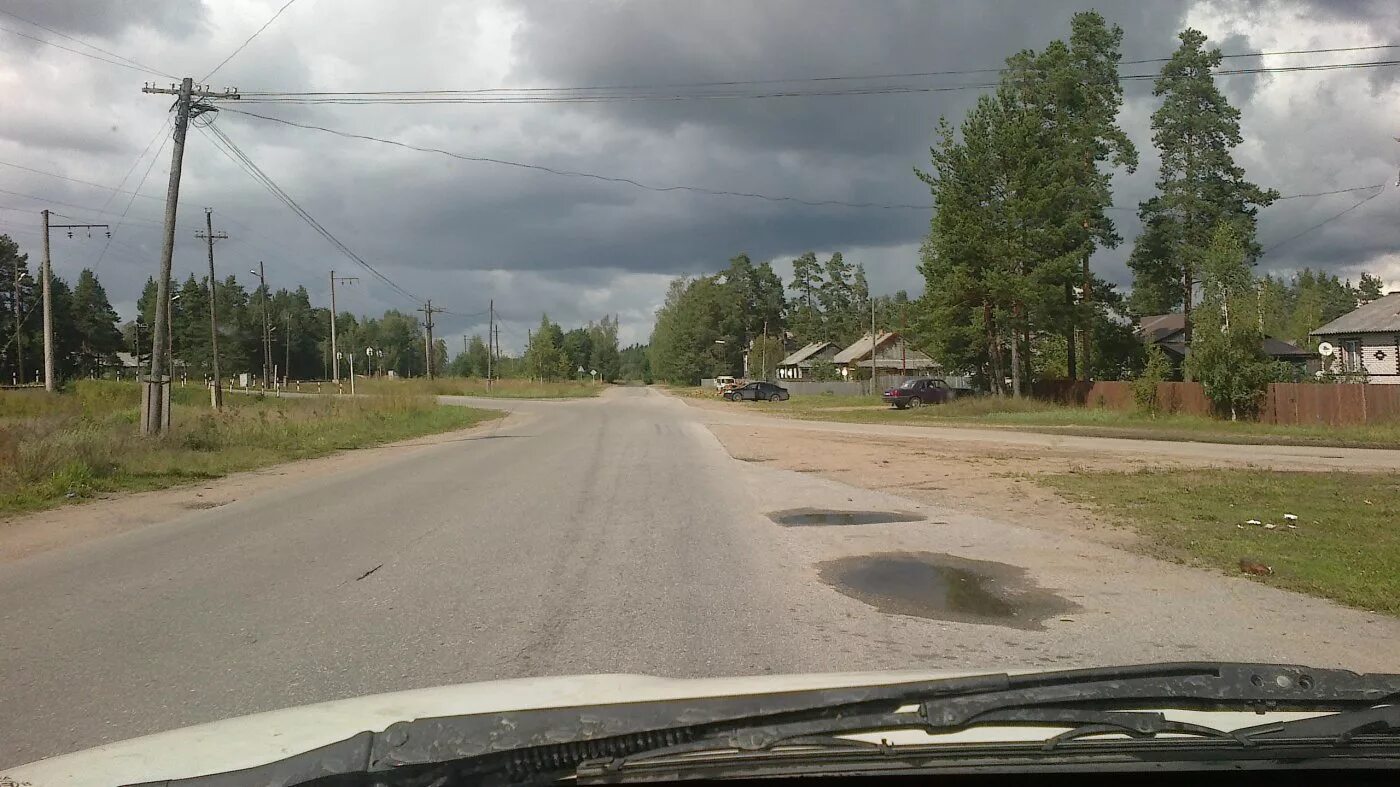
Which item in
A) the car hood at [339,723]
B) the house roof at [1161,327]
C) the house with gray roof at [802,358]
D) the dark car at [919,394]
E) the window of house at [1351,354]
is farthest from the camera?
the house with gray roof at [802,358]

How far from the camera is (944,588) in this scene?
7949 mm

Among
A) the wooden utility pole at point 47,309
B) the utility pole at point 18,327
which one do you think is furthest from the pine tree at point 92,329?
the wooden utility pole at point 47,309

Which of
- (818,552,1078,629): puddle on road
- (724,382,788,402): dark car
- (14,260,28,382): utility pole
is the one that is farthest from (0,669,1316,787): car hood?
(724,382,788,402): dark car

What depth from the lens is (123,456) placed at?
17.6 metres

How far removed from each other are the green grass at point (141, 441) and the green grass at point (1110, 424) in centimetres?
2054

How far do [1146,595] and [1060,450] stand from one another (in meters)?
16.2

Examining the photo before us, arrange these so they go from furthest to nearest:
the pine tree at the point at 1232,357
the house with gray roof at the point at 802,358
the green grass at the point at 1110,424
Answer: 1. the house with gray roof at the point at 802,358
2. the pine tree at the point at 1232,357
3. the green grass at the point at 1110,424

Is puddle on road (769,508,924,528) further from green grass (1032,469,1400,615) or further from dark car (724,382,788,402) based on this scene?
dark car (724,382,788,402)

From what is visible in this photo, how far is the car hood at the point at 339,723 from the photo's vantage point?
2730mm

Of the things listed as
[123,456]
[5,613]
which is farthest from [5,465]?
[5,613]

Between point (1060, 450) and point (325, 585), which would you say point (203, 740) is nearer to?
point (325, 585)

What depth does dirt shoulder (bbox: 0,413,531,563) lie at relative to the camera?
34.8 ft

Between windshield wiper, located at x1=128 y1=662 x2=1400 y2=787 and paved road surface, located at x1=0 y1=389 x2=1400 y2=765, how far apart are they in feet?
8.43

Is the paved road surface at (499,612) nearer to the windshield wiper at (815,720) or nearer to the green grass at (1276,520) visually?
the green grass at (1276,520)
